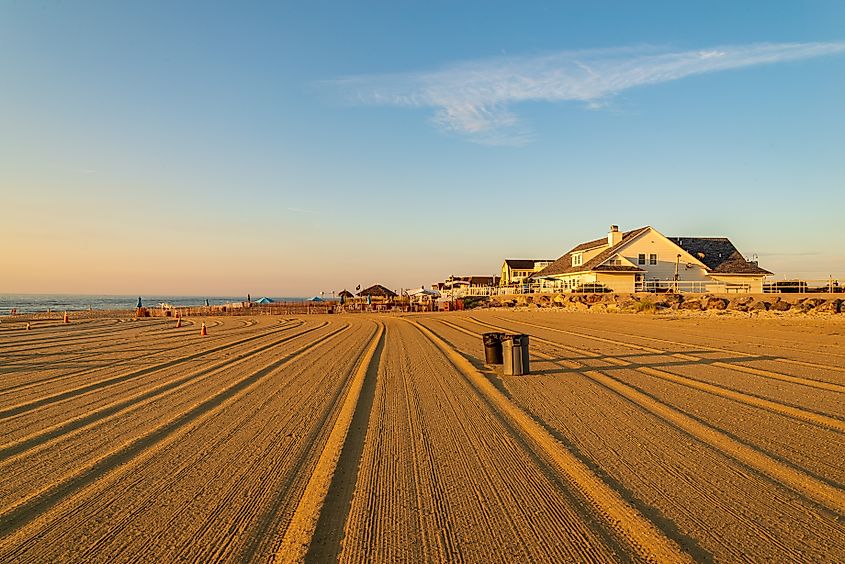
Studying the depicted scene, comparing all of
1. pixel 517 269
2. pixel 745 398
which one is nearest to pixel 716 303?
pixel 745 398

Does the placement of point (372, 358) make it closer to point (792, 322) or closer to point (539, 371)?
point (539, 371)

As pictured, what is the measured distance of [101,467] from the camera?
534cm

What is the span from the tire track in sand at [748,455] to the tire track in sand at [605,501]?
5.34ft

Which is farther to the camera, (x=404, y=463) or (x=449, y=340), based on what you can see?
(x=449, y=340)

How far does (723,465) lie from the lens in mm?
5191

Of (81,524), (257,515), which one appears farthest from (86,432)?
(257,515)

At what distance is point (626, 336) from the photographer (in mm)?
19203

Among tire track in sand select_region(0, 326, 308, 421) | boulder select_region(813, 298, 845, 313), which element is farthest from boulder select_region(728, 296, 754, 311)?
tire track in sand select_region(0, 326, 308, 421)

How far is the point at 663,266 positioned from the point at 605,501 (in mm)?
45695

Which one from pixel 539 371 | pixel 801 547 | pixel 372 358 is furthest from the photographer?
pixel 372 358

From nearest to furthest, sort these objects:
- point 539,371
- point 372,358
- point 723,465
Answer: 1. point 723,465
2. point 539,371
3. point 372,358

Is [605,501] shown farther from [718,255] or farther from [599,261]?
[718,255]

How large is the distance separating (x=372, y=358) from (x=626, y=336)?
1030cm

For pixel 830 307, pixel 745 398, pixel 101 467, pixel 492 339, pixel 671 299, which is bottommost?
pixel 101 467
